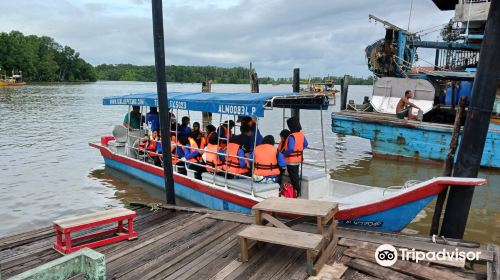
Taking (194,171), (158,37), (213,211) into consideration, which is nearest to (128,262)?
(213,211)

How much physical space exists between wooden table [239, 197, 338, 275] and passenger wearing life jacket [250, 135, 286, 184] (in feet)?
4.98

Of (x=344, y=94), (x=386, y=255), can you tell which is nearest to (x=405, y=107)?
(x=344, y=94)

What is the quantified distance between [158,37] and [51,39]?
13383cm

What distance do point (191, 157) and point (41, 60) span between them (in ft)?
369

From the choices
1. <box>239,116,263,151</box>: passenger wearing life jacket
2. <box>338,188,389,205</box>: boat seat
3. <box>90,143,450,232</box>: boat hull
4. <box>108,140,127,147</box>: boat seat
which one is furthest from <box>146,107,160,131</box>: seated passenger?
<box>338,188,389,205</box>: boat seat

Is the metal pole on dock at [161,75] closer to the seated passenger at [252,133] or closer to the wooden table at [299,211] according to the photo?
the seated passenger at [252,133]

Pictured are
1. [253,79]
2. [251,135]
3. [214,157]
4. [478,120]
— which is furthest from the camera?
[253,79]

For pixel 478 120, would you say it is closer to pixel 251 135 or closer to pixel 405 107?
pixel 251 135

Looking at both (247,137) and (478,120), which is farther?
(247,137)

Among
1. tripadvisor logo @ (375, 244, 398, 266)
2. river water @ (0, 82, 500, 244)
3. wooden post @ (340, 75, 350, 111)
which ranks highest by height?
wooden post @ (340, 75, 350, 111)

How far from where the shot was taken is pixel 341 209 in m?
6.70

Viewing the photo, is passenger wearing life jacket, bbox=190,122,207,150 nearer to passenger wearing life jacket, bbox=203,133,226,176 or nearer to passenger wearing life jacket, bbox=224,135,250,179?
passenger wearing life jacket, bbox=203,133,226,176

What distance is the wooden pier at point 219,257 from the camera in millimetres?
4820

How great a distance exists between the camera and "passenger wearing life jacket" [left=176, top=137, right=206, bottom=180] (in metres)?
9.49
